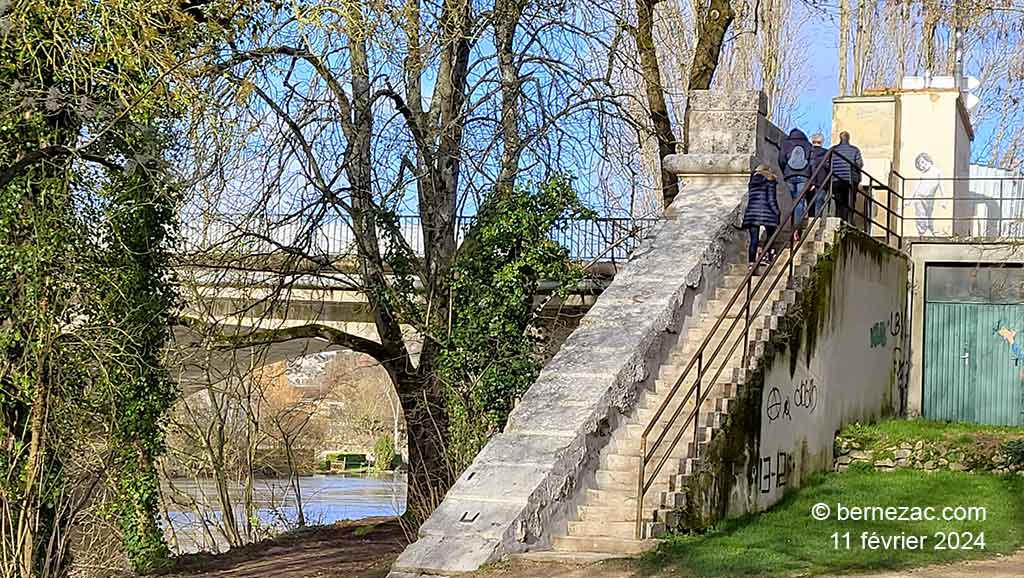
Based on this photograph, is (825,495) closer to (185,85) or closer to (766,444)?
(766,444)

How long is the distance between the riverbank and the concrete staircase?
2.09 m

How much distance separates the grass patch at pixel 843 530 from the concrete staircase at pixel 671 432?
0.43 meters

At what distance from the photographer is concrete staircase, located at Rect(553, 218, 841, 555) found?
10109 millimetres

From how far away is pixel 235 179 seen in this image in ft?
49.4

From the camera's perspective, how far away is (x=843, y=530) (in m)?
10.7

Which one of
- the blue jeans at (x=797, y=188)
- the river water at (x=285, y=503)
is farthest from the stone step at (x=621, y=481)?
the river water at (x=285, y=503)

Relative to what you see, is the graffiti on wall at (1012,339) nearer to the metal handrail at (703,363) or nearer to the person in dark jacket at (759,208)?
the metal handrail at (703,363)

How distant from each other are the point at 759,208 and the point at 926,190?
32.0ft

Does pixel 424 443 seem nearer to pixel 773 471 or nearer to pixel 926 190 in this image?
pixel 773 471

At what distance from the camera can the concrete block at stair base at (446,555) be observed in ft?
29.9

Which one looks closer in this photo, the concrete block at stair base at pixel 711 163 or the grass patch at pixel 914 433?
the concrete block at stair base at pixel 711 163

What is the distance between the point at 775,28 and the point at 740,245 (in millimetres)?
20505

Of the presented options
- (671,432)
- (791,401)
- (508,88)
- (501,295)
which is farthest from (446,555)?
(508,88)

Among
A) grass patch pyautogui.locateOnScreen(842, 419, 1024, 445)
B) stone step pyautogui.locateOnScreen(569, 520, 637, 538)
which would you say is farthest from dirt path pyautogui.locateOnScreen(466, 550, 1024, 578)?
grass patch pyautogui.locateOnScreen(842, 419, 1024, 445)
